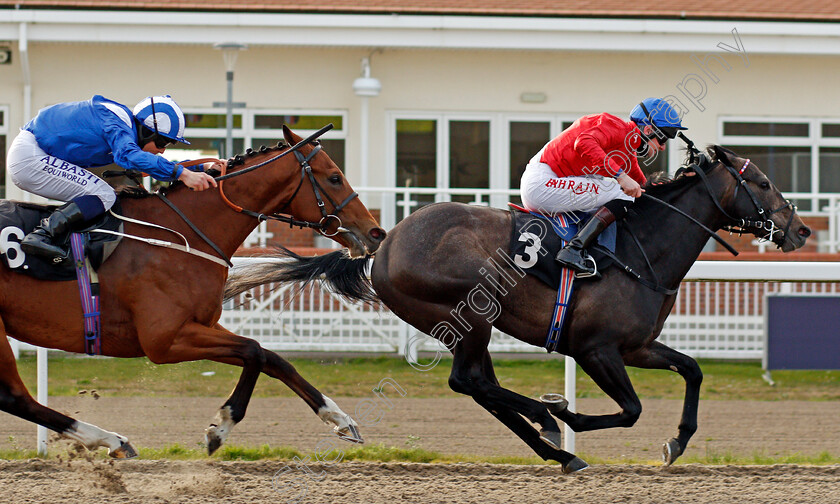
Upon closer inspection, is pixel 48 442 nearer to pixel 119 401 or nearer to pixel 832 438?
pixel 119 401

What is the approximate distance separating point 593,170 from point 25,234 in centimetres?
278

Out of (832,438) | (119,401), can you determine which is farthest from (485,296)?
(119,401)

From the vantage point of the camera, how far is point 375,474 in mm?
5266

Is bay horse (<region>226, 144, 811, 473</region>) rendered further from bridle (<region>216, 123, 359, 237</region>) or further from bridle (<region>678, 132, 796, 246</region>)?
bridle (<region>216, 123, 359, 237</region>)

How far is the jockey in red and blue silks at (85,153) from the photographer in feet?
14.6

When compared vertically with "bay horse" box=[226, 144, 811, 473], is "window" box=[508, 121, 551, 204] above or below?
above

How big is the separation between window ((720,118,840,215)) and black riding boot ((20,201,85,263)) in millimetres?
8777

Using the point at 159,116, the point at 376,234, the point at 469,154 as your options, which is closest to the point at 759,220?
the point at 376,234

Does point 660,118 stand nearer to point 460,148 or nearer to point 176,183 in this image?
point 176,183

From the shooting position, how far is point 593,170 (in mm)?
5125

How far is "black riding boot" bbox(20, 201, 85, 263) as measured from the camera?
438 centimetres

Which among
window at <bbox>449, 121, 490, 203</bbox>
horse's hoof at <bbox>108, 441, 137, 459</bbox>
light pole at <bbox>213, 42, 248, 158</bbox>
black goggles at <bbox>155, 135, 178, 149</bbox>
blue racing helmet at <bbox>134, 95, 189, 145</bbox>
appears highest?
light pole at <bbox>213, 42, 248, 158</bbox>

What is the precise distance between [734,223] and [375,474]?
2331 millimetres

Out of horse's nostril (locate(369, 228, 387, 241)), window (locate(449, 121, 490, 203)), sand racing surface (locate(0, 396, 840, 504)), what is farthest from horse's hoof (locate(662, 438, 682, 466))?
window (locate(449, 121, 490, 203))
